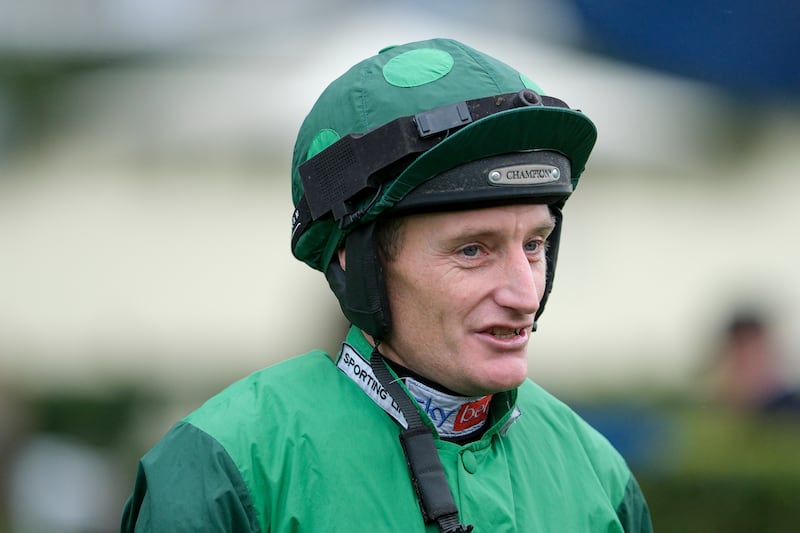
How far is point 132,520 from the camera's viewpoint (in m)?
2.61

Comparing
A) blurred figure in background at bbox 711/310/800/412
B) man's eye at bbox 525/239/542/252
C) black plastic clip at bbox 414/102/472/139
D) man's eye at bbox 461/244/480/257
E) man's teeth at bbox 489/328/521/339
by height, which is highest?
black plastic clip at bbox 414/102/472/139

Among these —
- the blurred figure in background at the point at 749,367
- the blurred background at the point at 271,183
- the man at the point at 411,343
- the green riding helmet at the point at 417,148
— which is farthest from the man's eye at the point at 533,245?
the blurred background at the point at 271,183

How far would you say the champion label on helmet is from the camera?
2.54 m

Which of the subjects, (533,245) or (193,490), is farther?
(533,245)

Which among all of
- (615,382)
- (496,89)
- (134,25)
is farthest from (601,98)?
(496,89)

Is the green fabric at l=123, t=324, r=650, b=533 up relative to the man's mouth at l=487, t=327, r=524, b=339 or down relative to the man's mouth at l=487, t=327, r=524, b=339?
down

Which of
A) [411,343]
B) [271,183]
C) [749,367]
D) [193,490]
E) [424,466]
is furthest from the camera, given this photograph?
[271,183]

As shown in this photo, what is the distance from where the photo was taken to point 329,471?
2.49 m

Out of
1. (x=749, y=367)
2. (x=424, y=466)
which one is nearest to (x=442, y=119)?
(x=424, y=466)

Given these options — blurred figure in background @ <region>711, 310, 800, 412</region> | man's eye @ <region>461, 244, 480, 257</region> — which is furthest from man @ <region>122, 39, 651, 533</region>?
blurred figure in background @ <region>711, 310, 800, 412</region>

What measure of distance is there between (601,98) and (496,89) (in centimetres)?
777

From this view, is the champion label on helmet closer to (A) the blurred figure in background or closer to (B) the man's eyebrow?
(B) the man's eyebrow

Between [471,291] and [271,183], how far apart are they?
31.9 feet

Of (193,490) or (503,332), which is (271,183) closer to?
(503,332)
